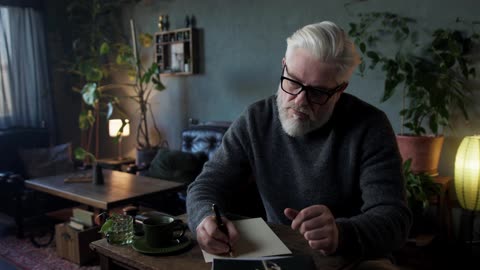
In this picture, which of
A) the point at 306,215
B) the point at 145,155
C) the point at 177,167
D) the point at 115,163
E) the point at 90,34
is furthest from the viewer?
the point at 90,34

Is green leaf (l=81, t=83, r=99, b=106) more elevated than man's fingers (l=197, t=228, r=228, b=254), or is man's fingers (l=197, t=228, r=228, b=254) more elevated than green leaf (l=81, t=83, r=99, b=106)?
green leaf (l=81, t=83, r=99, b=106)

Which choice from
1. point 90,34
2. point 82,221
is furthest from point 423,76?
point 90,34

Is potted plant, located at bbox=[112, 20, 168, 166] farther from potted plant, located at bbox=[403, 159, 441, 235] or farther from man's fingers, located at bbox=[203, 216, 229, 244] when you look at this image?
man's fingers, located at bbox=[203, 216, 229, 244]

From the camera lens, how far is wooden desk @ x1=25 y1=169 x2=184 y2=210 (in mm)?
2662

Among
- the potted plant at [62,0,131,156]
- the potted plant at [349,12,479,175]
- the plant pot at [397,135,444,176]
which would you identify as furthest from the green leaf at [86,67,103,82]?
the plant pot at [397,135,444,176]

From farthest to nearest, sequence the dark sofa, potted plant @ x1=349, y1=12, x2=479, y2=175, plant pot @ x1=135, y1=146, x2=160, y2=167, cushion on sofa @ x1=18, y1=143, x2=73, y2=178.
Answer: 1. plant pot @ x1=135, y1=146, x2=160, y2=167
2. cushion on sofa @ x1=18, y1=143, x2=73, y2=178
3. the dark sofa
4. potted plant @ x1=349, y1=12, x2=479, y2=175

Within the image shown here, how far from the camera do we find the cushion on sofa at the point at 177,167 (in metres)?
3.43

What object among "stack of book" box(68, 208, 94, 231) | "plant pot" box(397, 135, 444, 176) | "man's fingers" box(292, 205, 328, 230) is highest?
"man's fingers" box(292, 205, 328, 230)

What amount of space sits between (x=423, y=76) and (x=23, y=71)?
13.4ft

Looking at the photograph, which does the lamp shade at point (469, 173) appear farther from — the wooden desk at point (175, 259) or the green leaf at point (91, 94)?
the green leaf at point (91, 94)

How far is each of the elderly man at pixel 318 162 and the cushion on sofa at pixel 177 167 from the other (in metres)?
2.07

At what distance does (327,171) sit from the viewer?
126cm

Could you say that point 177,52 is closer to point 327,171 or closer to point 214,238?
point 327,171

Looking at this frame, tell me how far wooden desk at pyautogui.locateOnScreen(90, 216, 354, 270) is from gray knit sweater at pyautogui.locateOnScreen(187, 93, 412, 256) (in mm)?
77
